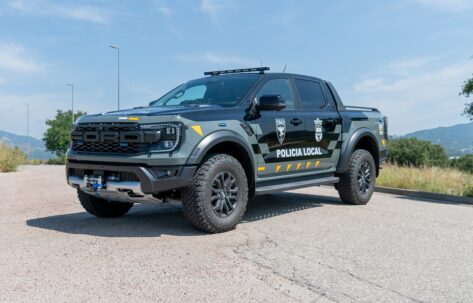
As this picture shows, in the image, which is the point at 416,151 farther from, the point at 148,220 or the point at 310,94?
the point at 148,220

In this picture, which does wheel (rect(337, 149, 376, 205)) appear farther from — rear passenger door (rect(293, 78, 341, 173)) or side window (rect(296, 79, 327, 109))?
side window (rect(296, 79, 327, 109))

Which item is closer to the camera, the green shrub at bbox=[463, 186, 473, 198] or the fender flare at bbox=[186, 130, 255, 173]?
the fender flare at bbox=[186, 130, 255, 173]

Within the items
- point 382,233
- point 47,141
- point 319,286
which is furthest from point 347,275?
point 47,141

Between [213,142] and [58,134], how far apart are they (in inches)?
2383

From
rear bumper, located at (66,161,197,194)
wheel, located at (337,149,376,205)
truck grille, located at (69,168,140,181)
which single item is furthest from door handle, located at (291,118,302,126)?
truck grille, located at (69,168,140,181)

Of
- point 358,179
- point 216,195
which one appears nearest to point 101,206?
point 216,195

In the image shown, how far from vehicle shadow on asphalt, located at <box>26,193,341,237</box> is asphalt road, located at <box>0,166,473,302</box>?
0.6 inches

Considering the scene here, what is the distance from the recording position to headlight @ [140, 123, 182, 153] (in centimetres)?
492

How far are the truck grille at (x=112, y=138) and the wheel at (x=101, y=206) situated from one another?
0.78 m

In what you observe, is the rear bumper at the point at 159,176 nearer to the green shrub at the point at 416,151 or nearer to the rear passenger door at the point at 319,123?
the rear passenger door at the point at 319,123

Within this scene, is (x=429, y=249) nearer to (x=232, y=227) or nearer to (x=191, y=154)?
(x=232, y=227)

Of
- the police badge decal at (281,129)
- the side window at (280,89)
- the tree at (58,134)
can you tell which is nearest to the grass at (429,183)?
the side window at (280,89)

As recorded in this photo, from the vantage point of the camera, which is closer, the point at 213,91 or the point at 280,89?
the point at 213,91

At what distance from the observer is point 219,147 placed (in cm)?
556
